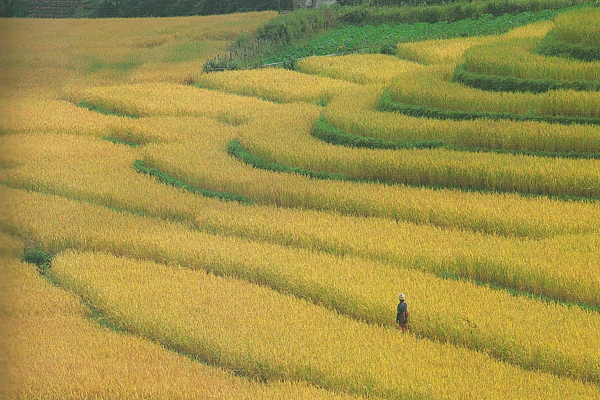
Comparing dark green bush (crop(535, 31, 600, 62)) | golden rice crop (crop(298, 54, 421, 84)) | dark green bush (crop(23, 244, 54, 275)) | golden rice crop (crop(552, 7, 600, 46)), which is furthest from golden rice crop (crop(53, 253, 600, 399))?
golden rice crop (crop(298, 54, 421, 84))

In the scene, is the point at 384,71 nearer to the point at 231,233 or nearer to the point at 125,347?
the point at 231,233

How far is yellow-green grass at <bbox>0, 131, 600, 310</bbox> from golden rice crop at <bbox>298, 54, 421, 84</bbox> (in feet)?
16.7

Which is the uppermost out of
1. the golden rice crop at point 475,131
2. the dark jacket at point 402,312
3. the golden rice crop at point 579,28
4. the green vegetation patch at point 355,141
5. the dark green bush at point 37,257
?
the golden rice crop at point 579,28

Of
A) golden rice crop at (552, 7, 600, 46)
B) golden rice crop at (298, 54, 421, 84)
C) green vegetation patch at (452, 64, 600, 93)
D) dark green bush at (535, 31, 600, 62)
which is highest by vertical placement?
golden rice crop at (552, 7, 600, 46)

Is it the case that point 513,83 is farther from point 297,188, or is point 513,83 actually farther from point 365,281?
point 365,281

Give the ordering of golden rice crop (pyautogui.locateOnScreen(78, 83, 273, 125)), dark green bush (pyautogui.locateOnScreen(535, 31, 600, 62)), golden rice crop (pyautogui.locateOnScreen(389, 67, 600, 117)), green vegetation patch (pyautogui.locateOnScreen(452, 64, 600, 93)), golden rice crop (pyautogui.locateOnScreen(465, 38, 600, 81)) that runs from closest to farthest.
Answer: golden rice crop (pyautogui.locateOnScreen(389, 67, 600, 117)) < green vegetation patch (pyautogui.locateOnScreen(452, 64, 600, 93)) < golden rice crop (pyautogui.locateOnScreen(465, 38, 600, 81)) < dark green bush (pyautogui.locateOnScreen(535, 31, 600, 62)) < golden rice crop (pyautogui.locateOnScreen(78, 83, 273, 125))

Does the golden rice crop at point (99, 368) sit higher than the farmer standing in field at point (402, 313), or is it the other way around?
the farmer standing in field at point (402, 313)

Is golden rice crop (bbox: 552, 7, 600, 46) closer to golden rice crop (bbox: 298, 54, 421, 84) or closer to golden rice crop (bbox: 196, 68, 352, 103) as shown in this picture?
golden rice crop (bbox: 298, 54, 421, 84)

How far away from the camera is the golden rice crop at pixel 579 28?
11.5 m

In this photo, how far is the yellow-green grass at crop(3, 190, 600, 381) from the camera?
17.2 ft

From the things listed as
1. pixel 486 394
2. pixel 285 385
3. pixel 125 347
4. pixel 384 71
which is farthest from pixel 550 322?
pixel 384 71

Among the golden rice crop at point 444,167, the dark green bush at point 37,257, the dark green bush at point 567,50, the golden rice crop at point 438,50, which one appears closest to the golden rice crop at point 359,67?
the golden rice crop at point 438,50

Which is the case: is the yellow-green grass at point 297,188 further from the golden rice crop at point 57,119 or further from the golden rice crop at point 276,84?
the golden rice crop at point 57,119

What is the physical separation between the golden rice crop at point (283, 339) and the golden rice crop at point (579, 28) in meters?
7.79
